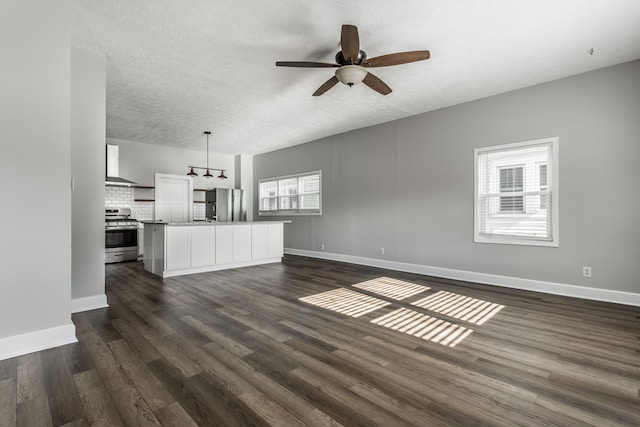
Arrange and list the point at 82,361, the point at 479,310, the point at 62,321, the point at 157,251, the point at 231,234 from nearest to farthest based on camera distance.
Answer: the point at 82,361
the point at 62,321
the point at 479,310
the point at 157,251
the point at 231,234

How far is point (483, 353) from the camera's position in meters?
2.29

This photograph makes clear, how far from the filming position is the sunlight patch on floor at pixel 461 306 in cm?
312

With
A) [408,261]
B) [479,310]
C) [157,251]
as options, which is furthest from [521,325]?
[157,251]

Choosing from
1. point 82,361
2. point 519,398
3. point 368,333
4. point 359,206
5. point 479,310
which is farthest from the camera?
point 359,206

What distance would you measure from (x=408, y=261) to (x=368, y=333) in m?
3.08

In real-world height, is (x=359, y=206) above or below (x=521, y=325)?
above

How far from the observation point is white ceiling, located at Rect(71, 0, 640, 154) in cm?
257

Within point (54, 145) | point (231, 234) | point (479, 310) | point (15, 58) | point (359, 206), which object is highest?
point (15, 58)

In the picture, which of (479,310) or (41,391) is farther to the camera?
(479,310)

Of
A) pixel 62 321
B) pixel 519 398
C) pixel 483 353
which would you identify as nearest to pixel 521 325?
pixel 483 353

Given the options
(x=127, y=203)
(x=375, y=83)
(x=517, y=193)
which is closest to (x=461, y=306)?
(x=517, y=193)

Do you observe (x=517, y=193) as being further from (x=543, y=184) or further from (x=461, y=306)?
(x=461, y=306)

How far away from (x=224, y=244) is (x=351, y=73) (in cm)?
394

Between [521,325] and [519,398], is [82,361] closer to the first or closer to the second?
[519,398]
